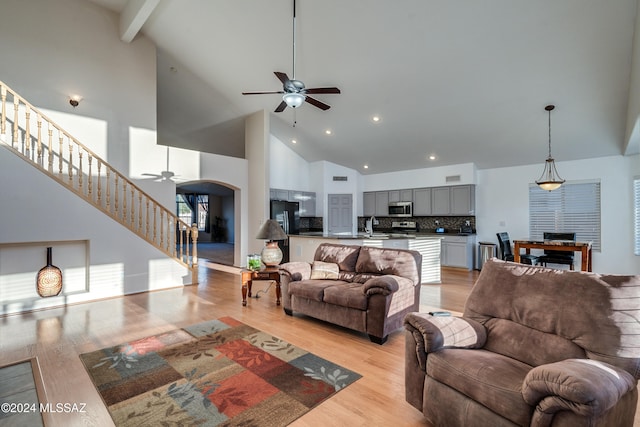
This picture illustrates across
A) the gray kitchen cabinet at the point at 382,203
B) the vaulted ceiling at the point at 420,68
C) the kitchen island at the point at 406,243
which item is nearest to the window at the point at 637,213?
the vaulted ceiling at the point at 420,68

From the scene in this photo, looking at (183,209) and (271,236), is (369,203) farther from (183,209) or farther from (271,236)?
(183,209)

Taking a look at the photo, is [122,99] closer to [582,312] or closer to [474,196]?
[582,312]

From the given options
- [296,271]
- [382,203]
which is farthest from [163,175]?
[382,203]

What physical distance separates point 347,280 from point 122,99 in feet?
17.2

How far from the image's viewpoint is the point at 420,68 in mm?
4555

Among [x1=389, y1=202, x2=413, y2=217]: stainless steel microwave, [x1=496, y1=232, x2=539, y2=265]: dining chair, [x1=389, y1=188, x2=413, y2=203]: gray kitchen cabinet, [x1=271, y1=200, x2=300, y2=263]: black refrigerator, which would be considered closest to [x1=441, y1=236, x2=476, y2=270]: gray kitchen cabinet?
[x1=496, y1=232, x2=539, y2=265]: dining chair

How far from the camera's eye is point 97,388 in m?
2.26

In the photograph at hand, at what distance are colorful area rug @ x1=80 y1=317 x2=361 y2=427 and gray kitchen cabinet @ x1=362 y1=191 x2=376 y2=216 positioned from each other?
6387mm

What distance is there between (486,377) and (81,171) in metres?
5.71

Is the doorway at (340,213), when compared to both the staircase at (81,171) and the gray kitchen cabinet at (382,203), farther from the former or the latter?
the staircase at (81,171)

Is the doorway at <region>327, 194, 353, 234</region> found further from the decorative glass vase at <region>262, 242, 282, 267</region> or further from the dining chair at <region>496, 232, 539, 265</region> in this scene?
the decorative glass vase at <region>262, 242, 282, 267</region>

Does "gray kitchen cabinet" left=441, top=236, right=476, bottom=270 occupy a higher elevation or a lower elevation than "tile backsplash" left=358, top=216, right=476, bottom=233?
lower

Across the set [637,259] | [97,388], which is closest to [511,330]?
[97,388]

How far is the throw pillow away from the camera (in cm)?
395
